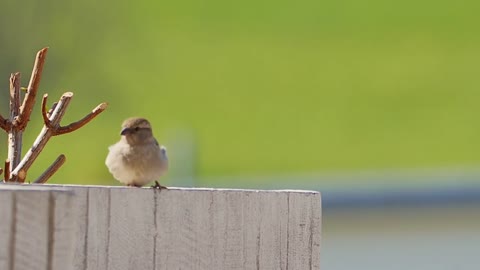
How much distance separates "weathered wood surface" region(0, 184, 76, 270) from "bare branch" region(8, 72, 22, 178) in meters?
1.46

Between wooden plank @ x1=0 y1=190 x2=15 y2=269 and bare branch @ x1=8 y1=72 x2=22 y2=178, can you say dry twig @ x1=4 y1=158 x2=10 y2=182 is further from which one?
wooden plank @ x1=0 y1=190 x2=15 y2=269

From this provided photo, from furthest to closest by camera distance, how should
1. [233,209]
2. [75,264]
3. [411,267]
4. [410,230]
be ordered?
[410,230]
[411,267]
[233,209]
[75,264]

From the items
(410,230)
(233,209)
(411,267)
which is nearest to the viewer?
(233,209)

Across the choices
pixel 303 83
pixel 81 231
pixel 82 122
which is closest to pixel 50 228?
pixel 81 231

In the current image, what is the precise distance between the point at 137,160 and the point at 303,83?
22.4 m

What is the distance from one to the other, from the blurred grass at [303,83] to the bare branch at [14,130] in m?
17.5

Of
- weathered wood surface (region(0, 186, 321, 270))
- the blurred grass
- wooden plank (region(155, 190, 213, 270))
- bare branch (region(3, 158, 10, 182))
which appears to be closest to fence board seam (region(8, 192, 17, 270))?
weathered wood surface (region(0, 186, 321, 270))

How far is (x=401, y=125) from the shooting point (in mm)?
25438

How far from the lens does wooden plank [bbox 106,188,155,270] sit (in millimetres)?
3027

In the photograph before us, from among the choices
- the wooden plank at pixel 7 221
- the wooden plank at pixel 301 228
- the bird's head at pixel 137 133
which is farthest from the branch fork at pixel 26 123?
the wooden plank at pixel 7 221

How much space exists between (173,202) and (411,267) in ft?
39.2

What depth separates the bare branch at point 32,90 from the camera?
339cm

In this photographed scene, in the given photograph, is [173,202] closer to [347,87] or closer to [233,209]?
[233,209]

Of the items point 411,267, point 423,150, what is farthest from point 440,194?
point 423,150
